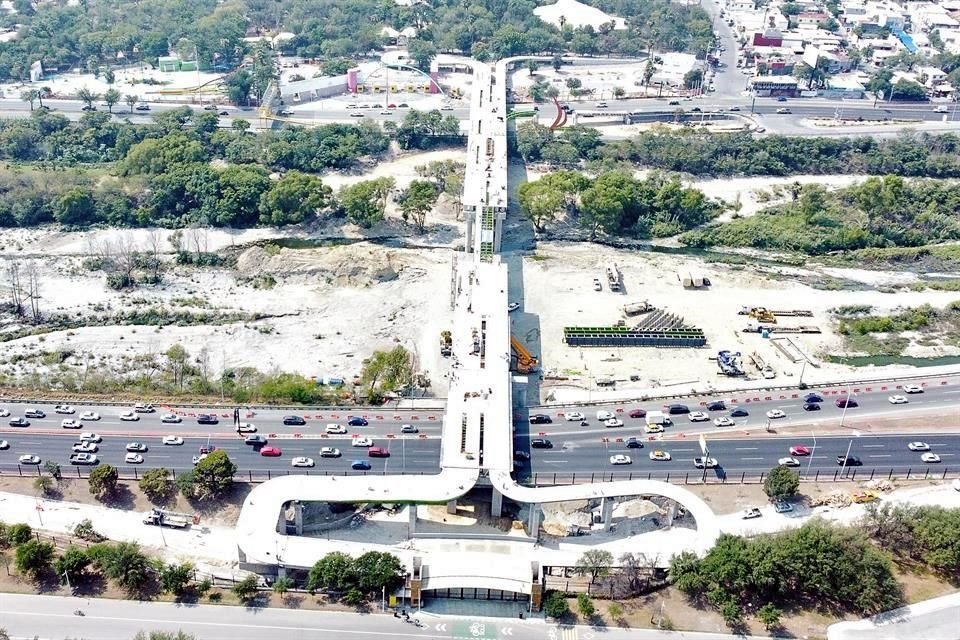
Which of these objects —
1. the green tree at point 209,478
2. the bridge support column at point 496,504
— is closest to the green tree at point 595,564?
the bridge support column at point 496,504

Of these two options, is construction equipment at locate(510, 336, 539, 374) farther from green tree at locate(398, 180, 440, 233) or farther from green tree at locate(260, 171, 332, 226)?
green tree at locate(260, 171, 332, 226)

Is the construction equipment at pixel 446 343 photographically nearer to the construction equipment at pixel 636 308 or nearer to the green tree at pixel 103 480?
the construction equipment at pixel 636 308

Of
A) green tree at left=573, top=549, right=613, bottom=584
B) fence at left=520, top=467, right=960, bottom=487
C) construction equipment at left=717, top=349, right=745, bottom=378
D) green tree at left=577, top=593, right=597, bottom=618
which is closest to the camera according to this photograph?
green tree at left=577, top=593, right=597, bottom=618

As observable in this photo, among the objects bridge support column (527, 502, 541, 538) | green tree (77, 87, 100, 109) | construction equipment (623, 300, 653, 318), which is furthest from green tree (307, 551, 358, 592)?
green tree (77, 87, 100, 109)

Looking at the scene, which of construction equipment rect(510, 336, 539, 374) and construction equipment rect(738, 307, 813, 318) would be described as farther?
construction equipment rect(738, 307, 813, 318)

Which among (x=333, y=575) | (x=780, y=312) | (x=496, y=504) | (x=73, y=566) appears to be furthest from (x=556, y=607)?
(x=780, y=312)

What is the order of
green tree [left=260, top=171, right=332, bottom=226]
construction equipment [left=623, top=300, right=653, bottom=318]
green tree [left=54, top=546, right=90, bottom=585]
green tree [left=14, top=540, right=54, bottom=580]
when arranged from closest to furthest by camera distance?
1. green tree [left=14, top=540, right=54, bottom=580]
2. green tree [left=54, top=546, right=90, bottom=585]
3. construction equipment [left=623, top=300, right=653, bottom=318]
4. green tree [left=260, top=171, right=332, bottom=226]

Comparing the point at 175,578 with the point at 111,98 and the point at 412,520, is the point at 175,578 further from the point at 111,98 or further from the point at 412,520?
the point at 111,98
